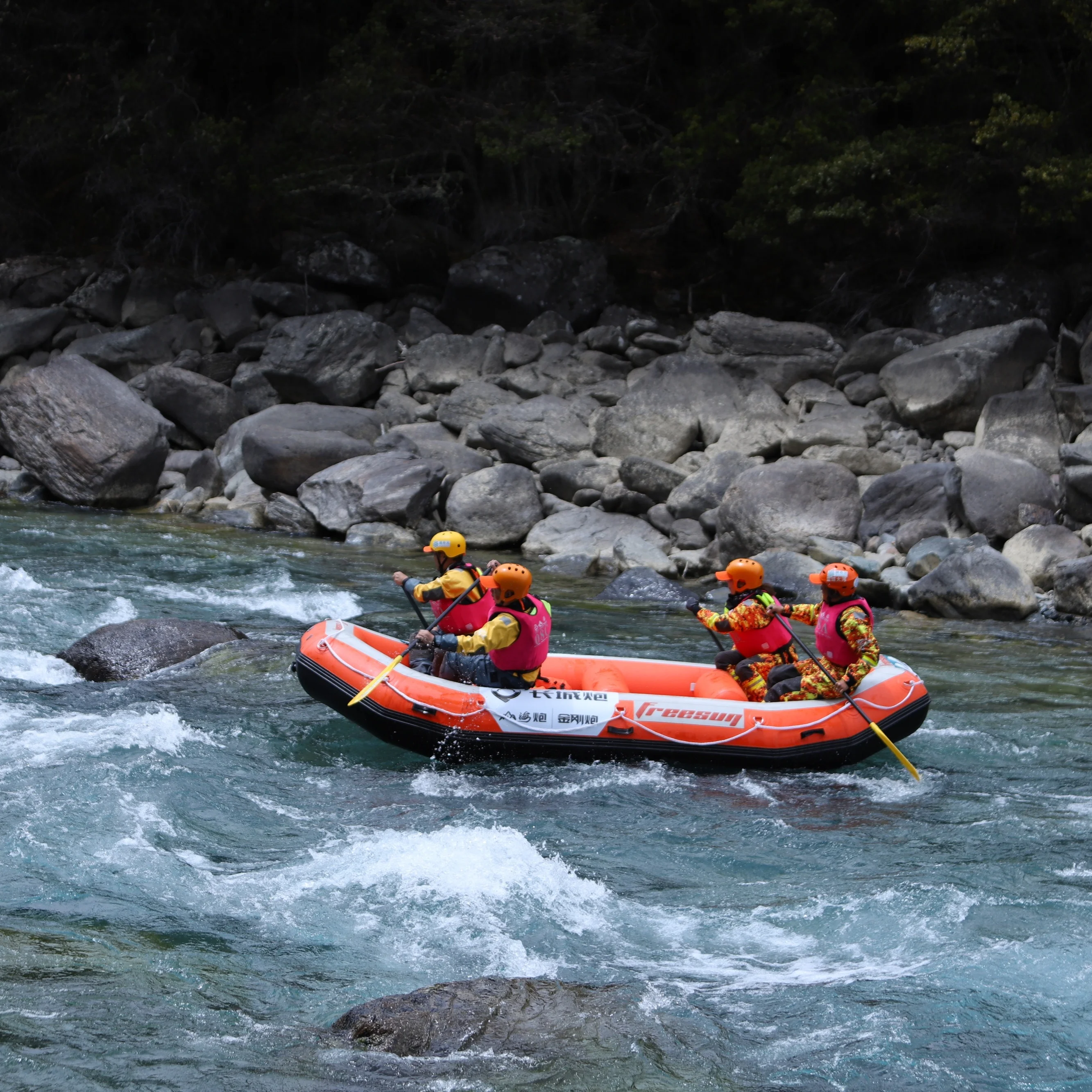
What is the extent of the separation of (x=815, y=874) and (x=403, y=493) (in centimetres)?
928

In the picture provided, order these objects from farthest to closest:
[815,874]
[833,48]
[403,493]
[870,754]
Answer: [833,48] < [403,493] < [870,754] < [815,874]

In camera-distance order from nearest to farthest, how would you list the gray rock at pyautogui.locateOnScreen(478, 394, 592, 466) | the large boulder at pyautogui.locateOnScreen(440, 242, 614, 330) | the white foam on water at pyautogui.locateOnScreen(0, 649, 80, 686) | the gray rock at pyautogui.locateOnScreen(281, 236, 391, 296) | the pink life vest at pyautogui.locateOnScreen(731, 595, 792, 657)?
the pink life vest at pyautogui.locateOnScreen(731, 595, 792, 657) → the white foam on water at pyautogui.locateOnScreen(0, 649, 80, 686) → the gray rock at pyautogui.locateOnScreen(478, 394, 592, 466) → the large boulder at pyautogui.locateOnScreen(440, 242, 614, 330) → the gray rock at pyautogui.locateOnScreen(281, 236, 391, 296)

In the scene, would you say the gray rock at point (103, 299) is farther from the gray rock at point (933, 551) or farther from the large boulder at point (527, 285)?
the gray rock at point (933, 551)

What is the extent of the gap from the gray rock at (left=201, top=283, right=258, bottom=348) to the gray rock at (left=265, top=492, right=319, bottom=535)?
5.97 m

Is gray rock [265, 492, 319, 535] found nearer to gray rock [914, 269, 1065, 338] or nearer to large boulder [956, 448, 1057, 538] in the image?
large boulder [956, 448, 1057, 538]

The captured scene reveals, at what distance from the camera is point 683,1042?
3559 millimetres

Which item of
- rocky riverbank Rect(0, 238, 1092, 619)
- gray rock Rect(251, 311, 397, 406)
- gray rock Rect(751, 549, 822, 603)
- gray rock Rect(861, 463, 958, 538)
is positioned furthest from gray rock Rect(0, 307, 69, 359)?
gray rock Rect(861, 463, 958, 538)

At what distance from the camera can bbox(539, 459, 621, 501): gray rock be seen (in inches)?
558

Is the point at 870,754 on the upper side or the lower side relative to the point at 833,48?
lower

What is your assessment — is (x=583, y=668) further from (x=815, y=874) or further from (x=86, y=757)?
(x=86, y=757)

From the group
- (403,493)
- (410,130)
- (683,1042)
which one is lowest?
(403,493)

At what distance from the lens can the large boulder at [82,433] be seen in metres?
14.7

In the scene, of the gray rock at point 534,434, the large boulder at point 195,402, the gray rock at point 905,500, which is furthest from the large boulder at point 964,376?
the large boulder at point 195,402

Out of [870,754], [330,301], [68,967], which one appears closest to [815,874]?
[870,754]
